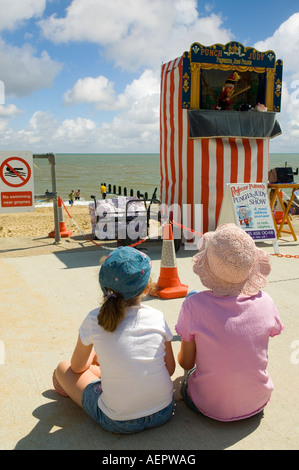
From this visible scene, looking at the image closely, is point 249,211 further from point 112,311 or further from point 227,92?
point 112,311

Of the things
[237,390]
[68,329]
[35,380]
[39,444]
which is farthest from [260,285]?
[68,329]

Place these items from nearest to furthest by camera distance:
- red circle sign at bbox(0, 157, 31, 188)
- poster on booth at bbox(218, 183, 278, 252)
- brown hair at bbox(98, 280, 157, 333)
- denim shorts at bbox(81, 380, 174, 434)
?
brown hair at bbox(98, 280, 157, 333)
denim shorts at bbox(81, 380, 174, 434)
poster on booth at bbox(218, 183, 278, 252)
red circle sign at bbox(0, 157, 31, 188)

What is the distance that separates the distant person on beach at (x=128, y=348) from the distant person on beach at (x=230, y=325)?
20 centimetres

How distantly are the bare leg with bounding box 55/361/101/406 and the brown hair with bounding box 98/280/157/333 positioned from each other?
0.59 metres

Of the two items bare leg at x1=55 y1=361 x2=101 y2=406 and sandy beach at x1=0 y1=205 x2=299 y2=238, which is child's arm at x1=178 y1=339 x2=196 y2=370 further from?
sandy beach at x1=0 y1=205 x2=299 y2=238

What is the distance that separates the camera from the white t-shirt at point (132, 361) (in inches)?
93.0

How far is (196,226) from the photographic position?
27.0 feet

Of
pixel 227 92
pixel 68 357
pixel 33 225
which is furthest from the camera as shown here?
pixel 33 225

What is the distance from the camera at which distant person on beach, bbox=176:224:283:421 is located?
2383 millimetres

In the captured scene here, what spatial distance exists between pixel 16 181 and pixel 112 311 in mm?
6444

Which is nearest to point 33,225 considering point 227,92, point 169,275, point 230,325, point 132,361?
point 227,92

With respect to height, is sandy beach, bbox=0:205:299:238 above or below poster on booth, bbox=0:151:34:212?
below

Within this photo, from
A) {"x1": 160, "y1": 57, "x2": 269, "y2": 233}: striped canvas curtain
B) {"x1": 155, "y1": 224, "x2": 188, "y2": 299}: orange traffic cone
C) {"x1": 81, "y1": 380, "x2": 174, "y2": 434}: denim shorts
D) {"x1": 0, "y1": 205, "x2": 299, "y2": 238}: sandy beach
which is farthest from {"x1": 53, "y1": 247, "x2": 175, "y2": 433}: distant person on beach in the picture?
{"x1": 0, "y1": 205, "x2": 299, "y2": 238}: sandy beach

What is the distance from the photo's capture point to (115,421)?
2443mm
